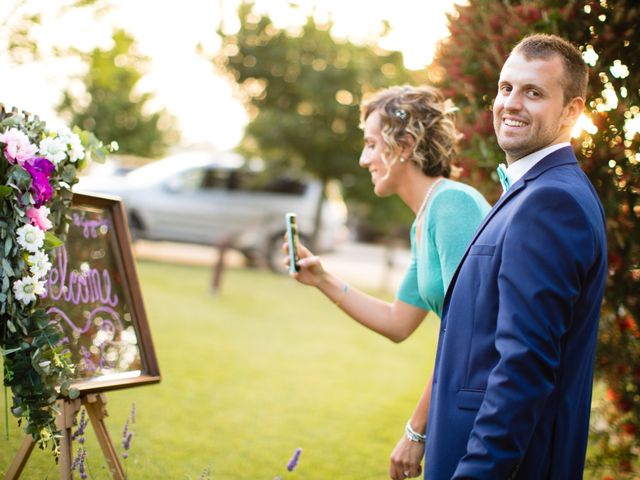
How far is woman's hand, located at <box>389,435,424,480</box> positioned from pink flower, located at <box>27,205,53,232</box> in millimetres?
1566

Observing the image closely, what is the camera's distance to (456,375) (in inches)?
76.7

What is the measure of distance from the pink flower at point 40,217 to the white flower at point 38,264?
100mm

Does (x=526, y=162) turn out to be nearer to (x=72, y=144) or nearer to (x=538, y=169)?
(x=538, y=169)

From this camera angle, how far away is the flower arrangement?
2680 millimetres

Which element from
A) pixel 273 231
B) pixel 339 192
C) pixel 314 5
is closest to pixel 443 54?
pixel 273 231

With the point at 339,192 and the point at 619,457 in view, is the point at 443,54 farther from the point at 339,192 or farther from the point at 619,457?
the point at 339,192

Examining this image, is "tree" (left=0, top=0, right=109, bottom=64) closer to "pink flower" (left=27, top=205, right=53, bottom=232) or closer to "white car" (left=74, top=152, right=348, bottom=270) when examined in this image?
"pink flower" (left=27, top=205, right=53, bottom=232)

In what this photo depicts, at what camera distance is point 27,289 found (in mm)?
2709

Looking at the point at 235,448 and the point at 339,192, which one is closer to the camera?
the point at 235,448

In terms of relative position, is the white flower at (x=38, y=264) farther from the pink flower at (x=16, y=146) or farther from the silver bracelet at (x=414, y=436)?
the silver bracelet at (x=414, y=436)

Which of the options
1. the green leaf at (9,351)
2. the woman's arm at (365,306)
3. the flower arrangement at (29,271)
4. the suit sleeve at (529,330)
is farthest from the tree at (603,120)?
the green leaf at (9,351)

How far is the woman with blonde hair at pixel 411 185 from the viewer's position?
2658 mm

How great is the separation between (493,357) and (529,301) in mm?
229

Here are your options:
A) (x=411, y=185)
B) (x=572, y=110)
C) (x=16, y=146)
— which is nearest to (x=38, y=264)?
(x=16, y=146)
